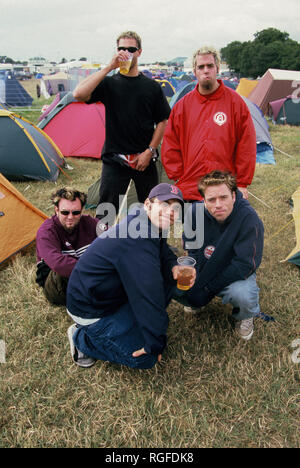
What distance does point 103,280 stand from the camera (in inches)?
73.5

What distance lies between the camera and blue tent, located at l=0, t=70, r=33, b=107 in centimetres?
1648

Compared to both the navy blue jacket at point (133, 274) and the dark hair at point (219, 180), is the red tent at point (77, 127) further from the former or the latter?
the navy blue jacket at point (133, 274)

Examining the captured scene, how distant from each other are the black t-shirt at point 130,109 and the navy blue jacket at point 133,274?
4.71 feet

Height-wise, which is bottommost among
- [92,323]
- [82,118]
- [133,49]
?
[92,323]

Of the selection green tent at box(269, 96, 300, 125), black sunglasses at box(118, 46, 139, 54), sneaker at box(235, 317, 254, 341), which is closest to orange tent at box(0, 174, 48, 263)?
black sunglasses at box(118, 46, 139, 54)

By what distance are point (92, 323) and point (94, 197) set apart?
9.47ft

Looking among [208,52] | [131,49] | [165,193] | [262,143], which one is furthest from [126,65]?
[262,143]

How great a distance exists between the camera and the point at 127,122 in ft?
9.72

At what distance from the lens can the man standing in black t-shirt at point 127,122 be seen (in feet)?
9.18

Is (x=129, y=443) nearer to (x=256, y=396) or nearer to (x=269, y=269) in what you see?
A: (x=256, y=396)

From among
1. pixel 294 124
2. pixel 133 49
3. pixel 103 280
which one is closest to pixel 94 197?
pixel 133 49

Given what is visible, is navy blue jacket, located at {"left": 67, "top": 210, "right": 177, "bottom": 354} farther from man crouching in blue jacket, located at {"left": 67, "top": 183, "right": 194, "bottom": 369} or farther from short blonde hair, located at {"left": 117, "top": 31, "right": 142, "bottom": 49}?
short blonde hair, located at {"left": 117, "top": 31, "right": 142, "bottom": 49}

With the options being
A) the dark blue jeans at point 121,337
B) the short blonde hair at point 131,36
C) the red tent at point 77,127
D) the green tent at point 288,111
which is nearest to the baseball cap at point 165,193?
the dark blue jeans at point 121,337

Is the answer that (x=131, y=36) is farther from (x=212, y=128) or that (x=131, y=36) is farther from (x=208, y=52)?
(x=212, y=128)
